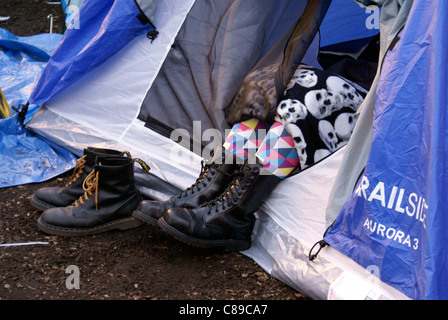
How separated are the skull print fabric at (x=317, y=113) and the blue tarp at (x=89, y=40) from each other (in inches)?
31.3

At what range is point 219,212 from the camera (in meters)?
1.71

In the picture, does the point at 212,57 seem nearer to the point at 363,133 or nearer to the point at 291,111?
the point at 291,111

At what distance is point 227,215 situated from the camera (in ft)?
5.60

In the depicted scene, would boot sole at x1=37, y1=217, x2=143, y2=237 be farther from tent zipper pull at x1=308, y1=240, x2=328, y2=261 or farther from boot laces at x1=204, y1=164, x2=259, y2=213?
tent zipper pull at x1=308, y1=240, x2=328, y2=261

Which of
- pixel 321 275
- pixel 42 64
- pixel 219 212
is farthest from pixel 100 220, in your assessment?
pixel 42 64

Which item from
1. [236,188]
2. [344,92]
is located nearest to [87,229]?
[236,188]

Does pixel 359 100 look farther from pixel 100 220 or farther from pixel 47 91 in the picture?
pixel 47 91

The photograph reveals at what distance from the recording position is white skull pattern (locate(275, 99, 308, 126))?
1.63 metres

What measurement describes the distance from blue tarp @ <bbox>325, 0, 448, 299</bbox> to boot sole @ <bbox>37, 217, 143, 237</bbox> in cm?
80

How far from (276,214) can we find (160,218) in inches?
14.4

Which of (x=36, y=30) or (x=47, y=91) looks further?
(x=36, y=30)

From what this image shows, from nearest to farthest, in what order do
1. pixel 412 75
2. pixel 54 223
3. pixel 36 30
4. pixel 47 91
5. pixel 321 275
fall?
1. pixel 412 75
2. pixel 321 275
3. pixel 54 223
4. pixel 47 91
5. pixel 36 30

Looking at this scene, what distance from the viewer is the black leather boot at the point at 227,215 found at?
1.67 m

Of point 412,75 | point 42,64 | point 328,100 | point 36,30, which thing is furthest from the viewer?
point 36,30
